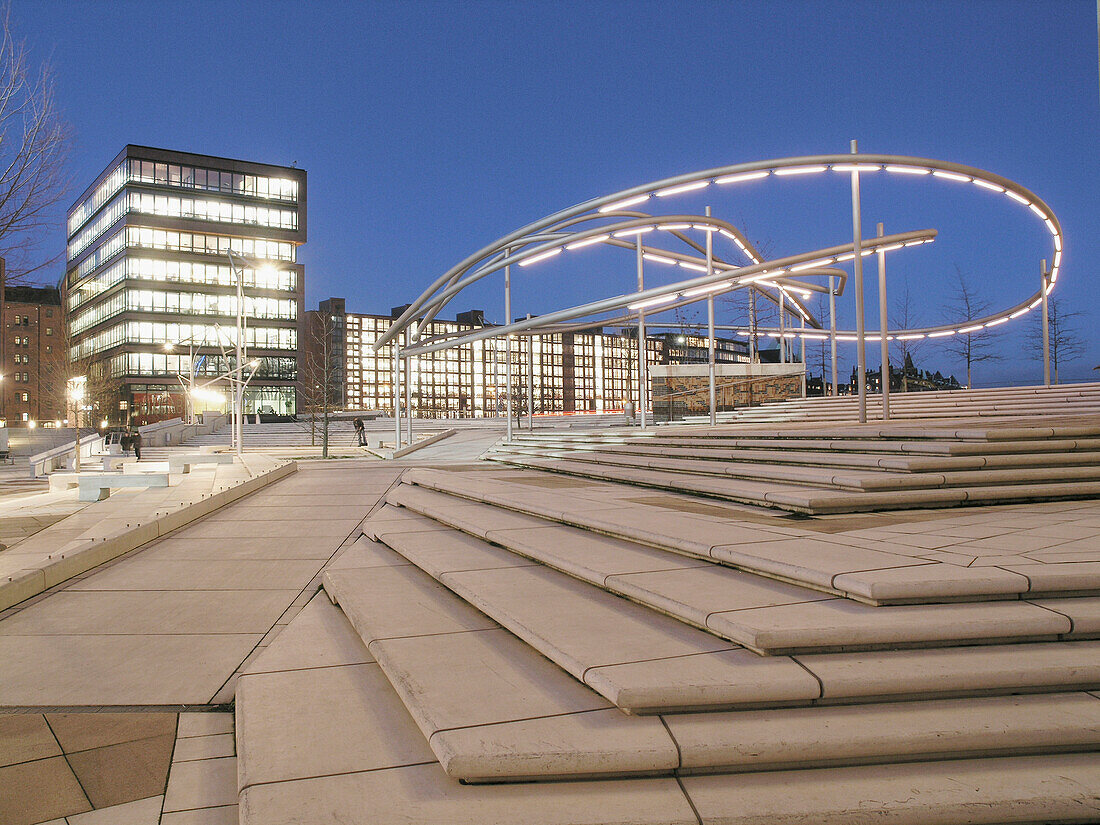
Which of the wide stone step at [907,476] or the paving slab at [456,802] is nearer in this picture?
the paving slab at [456,802]

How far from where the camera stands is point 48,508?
1414 cm

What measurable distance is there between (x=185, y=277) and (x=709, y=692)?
86.6 meters

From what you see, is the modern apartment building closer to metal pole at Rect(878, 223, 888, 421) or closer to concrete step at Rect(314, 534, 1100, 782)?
metal pole at Rect(878, 223, 888, 421)

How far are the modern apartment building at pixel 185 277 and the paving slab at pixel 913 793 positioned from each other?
77.6 m

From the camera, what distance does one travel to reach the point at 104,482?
1520 cm

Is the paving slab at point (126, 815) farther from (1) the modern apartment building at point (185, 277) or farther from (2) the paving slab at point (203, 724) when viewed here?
(1) the modern apartment building at point (185, 277)

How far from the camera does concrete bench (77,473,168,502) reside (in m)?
14.6

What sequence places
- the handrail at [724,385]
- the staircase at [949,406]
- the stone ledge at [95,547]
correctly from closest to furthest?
the stone ledge at [95,547], the staircase at [949,406], the handrail at [724,385]

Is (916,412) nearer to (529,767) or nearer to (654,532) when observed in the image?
(654,532)

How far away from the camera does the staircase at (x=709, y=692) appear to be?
272 centimetres

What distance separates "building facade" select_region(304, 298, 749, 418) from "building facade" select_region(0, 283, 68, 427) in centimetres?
3996

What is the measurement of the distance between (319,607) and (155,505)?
6396 millimetres

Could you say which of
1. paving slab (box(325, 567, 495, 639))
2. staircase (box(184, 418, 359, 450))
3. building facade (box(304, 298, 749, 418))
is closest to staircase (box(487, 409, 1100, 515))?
paving slab (box(325, 567, 495, 639))

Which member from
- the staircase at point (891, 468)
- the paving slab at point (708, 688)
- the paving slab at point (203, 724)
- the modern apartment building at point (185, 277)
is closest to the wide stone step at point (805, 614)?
the paving slab at point (708, 688)
